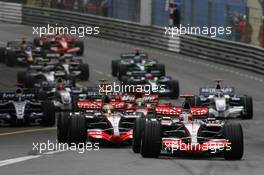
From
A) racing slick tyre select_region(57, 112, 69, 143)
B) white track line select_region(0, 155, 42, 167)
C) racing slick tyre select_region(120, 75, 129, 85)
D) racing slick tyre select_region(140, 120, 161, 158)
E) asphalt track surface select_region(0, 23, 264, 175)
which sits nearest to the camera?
asphalt track surface select_region(0, 23, 264, 175)

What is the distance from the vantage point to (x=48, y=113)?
28047mm

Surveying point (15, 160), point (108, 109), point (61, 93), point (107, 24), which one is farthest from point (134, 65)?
point (15, 160)

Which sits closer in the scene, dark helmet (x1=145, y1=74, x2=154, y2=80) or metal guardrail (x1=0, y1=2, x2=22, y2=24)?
dark helmet (x1=145, y1=74, x2=154, y2=80)

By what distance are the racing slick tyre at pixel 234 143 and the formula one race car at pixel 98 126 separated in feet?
11.1

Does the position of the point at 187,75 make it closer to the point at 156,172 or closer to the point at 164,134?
the point at 164,134

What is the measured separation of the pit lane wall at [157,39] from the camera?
4603cm

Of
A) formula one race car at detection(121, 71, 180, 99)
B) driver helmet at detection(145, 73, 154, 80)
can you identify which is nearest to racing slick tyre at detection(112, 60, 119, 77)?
formula one race car at detection(121, 71, 180, 99)

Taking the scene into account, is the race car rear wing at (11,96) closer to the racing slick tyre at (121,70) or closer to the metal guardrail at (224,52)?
the racing slick tyre at (121,70)

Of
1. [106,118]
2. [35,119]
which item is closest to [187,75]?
[35,119]

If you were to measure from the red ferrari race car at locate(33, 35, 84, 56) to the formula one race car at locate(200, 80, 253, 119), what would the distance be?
17.7 metres

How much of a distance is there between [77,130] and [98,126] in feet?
4.27

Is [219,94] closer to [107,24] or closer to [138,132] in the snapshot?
[138,132]

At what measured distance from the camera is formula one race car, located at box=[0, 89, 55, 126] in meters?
28.1

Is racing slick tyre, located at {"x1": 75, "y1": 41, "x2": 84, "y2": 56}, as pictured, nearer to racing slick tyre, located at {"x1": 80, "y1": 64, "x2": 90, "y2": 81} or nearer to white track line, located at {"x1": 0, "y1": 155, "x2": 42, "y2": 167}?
racing slick tyre, located at {"x1": 80, "y1": 64, "x2": 90, "y2": 81}
